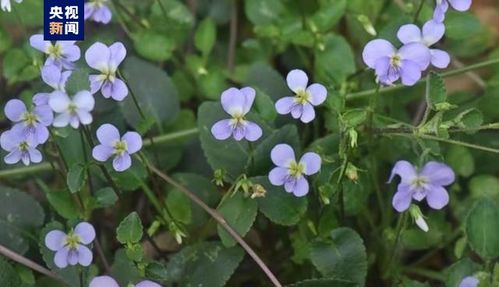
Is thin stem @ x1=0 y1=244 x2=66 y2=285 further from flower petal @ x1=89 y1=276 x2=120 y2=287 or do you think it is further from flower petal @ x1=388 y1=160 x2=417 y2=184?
flower petal @ x1=388 y1=160 x2=417 y2=184

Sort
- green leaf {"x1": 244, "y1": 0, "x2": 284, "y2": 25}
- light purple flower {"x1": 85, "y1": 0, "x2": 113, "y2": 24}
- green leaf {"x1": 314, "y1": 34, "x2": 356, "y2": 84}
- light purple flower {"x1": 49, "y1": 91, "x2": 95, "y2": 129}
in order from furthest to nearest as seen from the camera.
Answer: green leaf {"x1": 244, "y1": 0, "x2": 284, "y2": 25} < green leaf {"x1": 314, "y1": 34, "x2": 356, "y2": 84} < light purple flower {"x1": 85, "y1": 0, "x2": 113, "y2": 24} < light purple flower {"x1": 49, "y1": 91, "x2": 95, "y2": 129}

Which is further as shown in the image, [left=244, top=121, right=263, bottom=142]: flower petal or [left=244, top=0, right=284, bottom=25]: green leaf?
[left=244, top=0, right=284, bottom=25]: green leaf

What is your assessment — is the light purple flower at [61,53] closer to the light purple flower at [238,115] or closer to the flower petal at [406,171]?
the light purple flower at [238,115]

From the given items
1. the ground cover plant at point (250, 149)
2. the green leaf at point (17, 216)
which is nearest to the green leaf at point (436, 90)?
the ground cover plant at point (250, 149)

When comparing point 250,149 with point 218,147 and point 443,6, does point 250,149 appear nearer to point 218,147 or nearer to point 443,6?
point 218,147

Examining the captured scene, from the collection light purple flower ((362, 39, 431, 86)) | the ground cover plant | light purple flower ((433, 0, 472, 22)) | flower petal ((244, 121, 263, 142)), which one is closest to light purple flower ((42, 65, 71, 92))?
the ground cover plant
